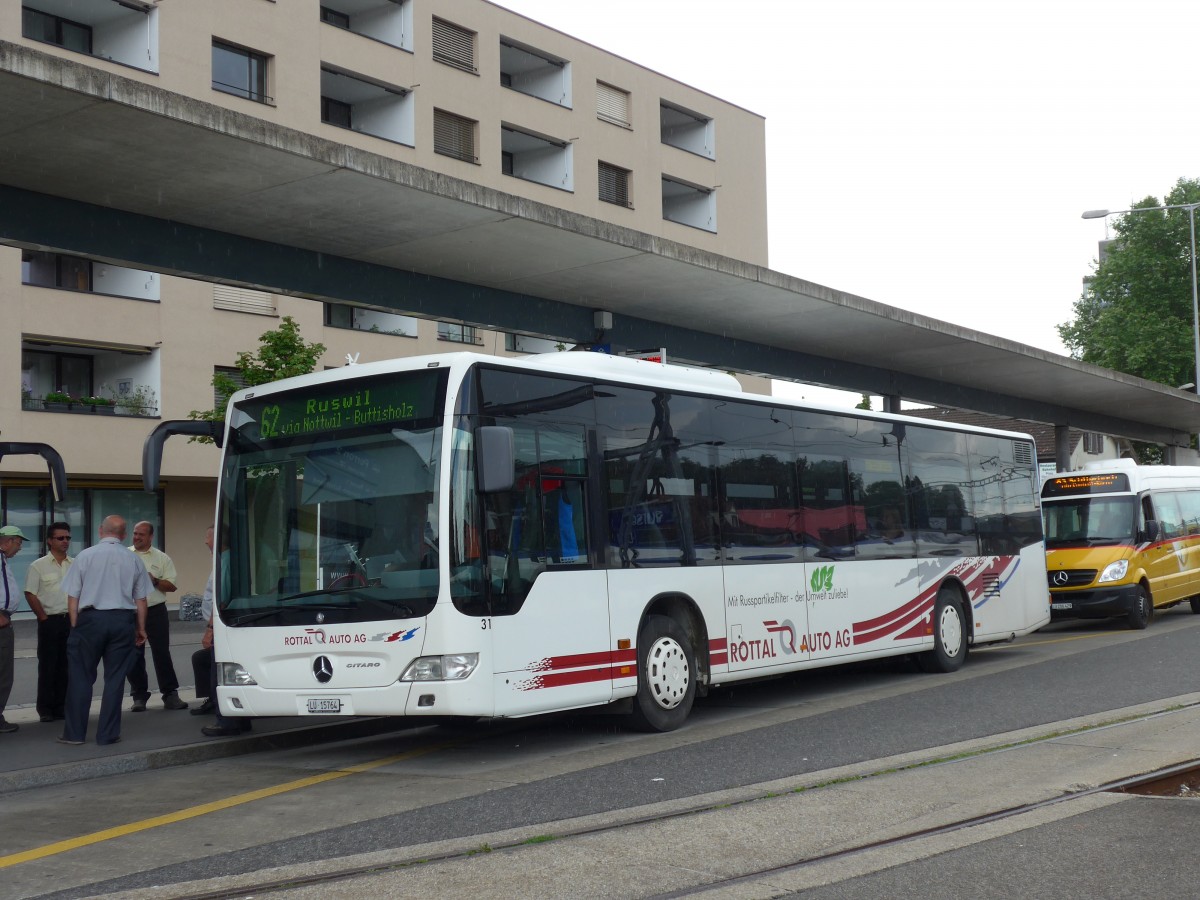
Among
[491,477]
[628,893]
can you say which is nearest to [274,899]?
[628,893]

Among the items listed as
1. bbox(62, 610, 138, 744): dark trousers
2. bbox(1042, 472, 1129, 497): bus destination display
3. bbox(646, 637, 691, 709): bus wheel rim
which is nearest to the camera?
bbox(62, 610, 138, 744): dark trousers

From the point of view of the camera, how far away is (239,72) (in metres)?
34.6

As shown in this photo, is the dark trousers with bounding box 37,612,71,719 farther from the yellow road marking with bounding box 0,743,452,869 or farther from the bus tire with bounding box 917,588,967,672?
the bus tire with bounding box 917,588,967,672

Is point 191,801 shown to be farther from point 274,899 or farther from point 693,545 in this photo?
point 693,545

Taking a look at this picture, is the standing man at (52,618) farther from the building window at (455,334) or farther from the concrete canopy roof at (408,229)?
the building window at (455,334)

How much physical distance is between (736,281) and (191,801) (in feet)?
38.9

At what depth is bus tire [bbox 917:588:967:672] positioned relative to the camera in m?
15.8

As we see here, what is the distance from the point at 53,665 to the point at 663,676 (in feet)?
18.7

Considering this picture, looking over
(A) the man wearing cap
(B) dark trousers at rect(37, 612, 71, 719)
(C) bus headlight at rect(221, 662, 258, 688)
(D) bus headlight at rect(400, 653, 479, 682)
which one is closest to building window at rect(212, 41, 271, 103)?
(B) dark trousers at rect(37, 612, 71, 719)

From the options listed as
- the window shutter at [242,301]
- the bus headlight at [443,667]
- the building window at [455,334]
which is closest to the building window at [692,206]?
the building window at [455,334]

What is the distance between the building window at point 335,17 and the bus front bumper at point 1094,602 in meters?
25.1

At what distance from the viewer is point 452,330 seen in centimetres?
4144

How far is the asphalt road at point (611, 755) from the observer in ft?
24.1

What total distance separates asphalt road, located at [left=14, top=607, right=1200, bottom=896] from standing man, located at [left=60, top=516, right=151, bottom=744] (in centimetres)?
96
